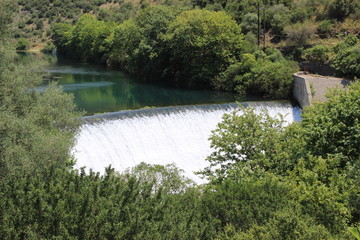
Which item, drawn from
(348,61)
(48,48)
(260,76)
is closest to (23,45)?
(48,48)

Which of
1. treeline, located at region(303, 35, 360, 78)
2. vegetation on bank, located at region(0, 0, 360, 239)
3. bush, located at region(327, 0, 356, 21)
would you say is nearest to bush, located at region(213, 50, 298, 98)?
treeline, located at region(303, 35, 360, 78)

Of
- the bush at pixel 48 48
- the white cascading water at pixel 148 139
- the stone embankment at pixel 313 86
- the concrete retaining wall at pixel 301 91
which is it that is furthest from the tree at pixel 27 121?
the bush at pixel 48 48

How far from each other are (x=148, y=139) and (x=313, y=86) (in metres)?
13.9

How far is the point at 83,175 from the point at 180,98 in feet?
78.1

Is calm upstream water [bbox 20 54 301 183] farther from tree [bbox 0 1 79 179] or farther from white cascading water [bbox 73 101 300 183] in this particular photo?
tree [bbox 0 1 79 179]

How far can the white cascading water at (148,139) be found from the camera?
19.2 m

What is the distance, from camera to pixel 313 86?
28016 mm

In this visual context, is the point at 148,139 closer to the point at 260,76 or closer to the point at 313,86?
the point at 313,86

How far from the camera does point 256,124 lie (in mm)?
14805

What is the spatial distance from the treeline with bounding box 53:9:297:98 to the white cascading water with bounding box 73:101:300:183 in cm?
1050

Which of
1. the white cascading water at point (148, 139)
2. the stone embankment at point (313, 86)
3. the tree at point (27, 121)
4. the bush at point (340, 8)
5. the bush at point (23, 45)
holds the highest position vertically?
the bush at point (340, 8)

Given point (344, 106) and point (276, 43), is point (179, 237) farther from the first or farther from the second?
point (276, 43)

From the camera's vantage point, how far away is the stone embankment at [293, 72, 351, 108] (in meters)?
27.1

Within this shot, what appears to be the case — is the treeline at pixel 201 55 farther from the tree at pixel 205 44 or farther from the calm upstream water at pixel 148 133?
the calm upstream water at pixel 148 133
